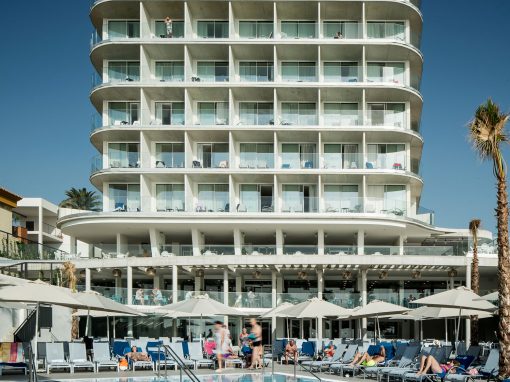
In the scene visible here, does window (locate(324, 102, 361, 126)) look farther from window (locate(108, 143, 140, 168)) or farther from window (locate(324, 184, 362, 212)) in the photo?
window (locate(108, 143, 140, 168))

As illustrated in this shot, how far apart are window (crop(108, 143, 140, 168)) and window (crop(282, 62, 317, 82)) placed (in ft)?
39.2

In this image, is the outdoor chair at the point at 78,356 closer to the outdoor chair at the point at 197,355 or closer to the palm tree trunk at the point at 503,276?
the outdoor chair at the point at 197,355

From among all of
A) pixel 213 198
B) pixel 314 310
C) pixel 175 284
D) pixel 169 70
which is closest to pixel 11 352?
pixel 314 310

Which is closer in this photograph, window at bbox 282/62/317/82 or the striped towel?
the striped towel

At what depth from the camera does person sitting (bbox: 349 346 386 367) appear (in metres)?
26.8

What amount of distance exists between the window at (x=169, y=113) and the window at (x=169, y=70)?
1877mm

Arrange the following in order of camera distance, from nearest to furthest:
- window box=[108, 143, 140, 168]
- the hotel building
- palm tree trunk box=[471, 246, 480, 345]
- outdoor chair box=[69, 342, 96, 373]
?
outdoor chair box=[69, 342, 96, 373] → palm tree trunk box=[471, 246, 480, 345] → the hotel building → window box=[108, 143, 140, 168]

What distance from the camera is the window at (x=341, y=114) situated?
192 ft

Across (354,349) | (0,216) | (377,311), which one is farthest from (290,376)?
(0,216)

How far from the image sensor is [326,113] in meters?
59.2

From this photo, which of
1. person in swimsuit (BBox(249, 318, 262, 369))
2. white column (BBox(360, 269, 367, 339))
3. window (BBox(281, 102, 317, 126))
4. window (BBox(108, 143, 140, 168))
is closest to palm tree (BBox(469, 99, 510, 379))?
person in swimsuit (BBox(249, 318, 262, 369))

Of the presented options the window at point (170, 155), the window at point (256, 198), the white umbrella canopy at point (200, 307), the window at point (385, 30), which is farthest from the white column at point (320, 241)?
the white umbrella canopy at point (200, 307)

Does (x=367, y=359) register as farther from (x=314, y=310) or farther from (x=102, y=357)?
(x=102, y=357)

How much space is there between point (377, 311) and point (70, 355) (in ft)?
43.9
